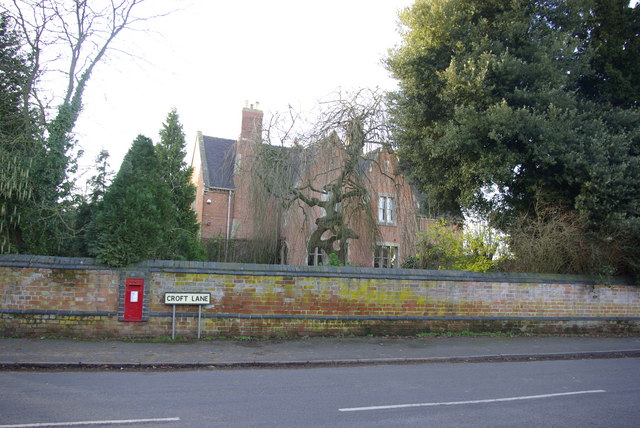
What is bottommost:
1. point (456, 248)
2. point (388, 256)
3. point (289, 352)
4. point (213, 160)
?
point (289, 352)

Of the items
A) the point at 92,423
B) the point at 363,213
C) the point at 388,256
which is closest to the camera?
the point at 92,423

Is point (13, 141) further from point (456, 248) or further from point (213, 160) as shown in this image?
point (213, 160)

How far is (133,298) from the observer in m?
10.8

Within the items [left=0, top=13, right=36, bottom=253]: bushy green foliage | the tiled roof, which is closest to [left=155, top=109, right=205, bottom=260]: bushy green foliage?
the tiled roof

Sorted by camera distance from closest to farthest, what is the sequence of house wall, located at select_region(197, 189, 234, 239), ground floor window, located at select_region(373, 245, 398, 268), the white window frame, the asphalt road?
the asphalt road
the white window frame
ground floor window, located at select_region(373, 245, 398, 268)
house wall, located at select_region(197, 189, 234, 239)

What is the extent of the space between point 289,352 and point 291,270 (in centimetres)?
229

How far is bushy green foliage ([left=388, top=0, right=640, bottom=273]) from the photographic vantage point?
13.9 metres

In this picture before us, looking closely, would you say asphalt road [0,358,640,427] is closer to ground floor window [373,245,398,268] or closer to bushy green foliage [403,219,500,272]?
bushy green foliage [403,219,500,272]

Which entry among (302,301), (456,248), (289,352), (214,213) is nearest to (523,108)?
(456,248)

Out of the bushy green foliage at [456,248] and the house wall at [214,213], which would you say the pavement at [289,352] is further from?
the house wall at [214,213]

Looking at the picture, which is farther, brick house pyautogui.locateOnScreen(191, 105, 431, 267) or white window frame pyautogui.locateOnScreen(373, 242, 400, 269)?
white window frame pyautogui.locateOnScreen(373, 242, 400, 269)

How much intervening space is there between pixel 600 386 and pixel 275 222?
36.0 feet

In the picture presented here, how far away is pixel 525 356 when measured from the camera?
1071 cm

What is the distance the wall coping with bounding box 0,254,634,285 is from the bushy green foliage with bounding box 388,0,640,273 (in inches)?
83.6
